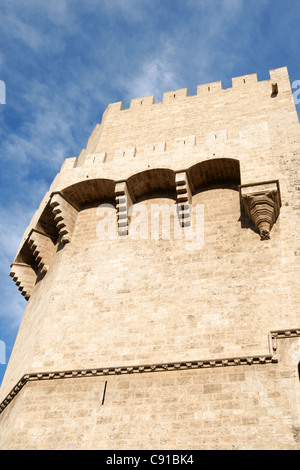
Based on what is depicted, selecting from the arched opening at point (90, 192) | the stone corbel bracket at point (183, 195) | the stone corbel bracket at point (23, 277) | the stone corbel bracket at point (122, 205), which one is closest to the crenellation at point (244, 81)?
the stone corbel bracket at point (183, 195)

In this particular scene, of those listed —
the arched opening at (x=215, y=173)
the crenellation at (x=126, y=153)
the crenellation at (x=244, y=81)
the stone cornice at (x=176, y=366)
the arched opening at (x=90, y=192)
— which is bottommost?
the stone cornice at (x=176, y=366)

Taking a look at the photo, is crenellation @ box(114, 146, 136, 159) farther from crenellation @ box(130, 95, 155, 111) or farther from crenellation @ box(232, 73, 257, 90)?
crenellation @ box(232, 73, 257, 90)

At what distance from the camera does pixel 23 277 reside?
44.9 ft

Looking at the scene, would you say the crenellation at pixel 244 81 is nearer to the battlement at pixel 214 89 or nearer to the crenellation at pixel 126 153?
the battlement at pixel 214 89

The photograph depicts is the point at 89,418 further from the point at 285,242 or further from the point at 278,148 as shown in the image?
the point at 278,148

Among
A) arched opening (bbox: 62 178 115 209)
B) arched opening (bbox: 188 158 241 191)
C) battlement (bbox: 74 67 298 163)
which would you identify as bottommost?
arched opening (bbox: 188 158 241 191)

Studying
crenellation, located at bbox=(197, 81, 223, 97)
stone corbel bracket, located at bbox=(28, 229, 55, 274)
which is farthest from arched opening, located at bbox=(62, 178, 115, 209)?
crenellation, located at bbox=(197, 81, 223, 97)

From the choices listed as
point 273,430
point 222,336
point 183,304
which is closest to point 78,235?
point 183,304

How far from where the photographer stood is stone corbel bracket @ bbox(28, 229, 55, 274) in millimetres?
12594

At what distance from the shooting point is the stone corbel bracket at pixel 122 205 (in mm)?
11492

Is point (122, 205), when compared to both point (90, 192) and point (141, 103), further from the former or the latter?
point (141, 103)

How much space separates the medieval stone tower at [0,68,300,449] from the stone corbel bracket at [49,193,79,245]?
0.13 ft

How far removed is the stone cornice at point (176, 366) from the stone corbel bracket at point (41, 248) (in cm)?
362

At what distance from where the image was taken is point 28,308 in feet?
43.2
